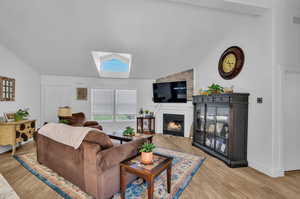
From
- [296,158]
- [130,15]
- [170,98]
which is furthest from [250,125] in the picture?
[130,15]

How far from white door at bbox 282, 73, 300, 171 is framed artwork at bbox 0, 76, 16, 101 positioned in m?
6.30

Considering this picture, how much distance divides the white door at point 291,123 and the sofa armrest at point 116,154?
2.86m

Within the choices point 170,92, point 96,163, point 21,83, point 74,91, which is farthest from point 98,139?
point 74,91

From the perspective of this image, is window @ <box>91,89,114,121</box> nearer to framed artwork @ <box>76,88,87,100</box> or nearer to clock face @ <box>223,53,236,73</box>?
framed artwork @ <box>76,88,87,100</box>

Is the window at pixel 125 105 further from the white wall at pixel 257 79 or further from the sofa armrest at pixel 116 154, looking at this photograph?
the sofa armrest at pixel 116 154

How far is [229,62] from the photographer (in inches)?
136

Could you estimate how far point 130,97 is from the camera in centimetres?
613

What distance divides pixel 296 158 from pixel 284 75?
1.64 m

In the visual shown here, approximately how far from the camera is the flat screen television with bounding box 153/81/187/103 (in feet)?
16.9

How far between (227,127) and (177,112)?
2336 millimetres

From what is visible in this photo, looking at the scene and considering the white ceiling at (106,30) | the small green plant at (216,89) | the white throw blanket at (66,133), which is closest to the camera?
Answer: the white throw blanket at (66,133)

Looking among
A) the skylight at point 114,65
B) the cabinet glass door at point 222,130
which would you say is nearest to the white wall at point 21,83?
the skylight at point 114,65

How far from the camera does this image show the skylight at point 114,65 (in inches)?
207

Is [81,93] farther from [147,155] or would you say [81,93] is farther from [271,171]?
[271,171]
